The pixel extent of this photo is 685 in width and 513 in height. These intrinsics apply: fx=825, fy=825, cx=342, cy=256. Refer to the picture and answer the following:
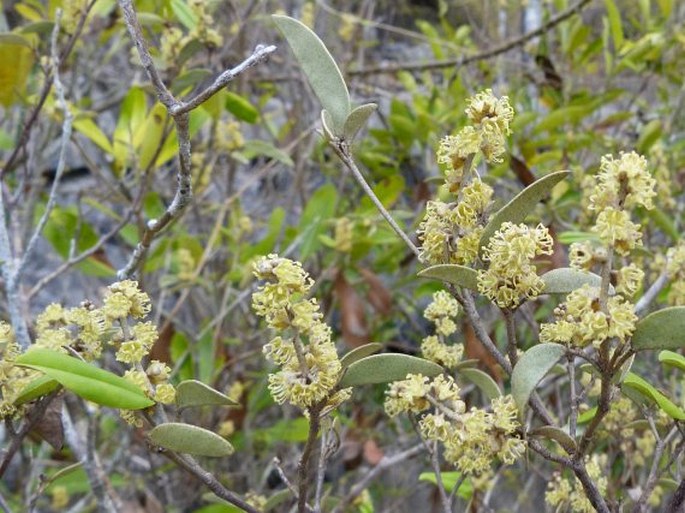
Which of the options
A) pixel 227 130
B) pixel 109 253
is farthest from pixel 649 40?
pixel 109 253

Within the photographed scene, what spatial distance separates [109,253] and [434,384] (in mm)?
2610

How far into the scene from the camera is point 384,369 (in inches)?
24.2

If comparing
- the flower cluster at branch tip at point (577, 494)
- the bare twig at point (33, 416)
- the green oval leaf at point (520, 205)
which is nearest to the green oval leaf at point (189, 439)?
the bare twig at point (33, 416)

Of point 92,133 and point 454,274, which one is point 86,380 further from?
point 92,133

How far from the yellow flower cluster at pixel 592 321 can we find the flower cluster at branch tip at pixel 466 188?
0.09m

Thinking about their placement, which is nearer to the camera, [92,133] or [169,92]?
[169,92]

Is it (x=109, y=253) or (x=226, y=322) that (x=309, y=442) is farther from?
(x=109, y=253)

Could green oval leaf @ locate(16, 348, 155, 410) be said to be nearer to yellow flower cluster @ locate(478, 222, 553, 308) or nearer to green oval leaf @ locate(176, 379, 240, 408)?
green oval leaf @ locate(176, 379, 240, 408)

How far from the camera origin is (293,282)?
546 millimetres

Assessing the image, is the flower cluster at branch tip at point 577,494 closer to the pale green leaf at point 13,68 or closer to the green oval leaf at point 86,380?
the green oval leaf at point 86,380

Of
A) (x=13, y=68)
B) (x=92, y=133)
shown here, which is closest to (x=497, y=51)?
(x=92, y=133)

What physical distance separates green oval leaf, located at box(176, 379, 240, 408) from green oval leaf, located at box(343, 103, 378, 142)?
23cm

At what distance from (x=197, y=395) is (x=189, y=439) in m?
0.06

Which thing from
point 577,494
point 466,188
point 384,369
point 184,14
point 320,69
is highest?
point 184,14
